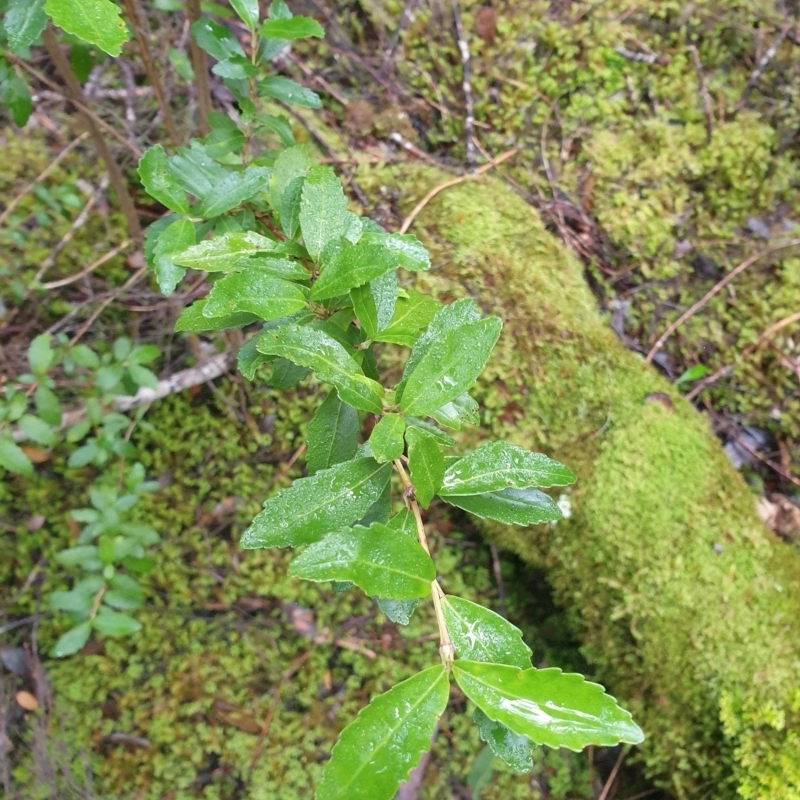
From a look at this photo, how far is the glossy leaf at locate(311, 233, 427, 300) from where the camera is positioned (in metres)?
0.80

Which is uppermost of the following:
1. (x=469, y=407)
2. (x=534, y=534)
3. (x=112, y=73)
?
(x=469, y=407)

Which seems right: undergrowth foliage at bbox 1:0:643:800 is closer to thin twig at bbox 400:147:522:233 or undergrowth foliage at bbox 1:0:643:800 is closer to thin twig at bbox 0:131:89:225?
thin twig at bbox 400:147:522:233

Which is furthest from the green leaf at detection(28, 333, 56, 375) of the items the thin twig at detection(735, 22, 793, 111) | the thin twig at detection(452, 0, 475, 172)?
A: the thin twig at detection(735, 22, 793, 111)

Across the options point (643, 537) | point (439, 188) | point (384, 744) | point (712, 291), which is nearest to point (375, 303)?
point (384, 744)

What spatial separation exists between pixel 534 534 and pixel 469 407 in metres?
1.18

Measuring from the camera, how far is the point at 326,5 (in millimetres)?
2633

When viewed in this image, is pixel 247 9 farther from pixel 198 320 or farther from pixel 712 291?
pixel 712 291

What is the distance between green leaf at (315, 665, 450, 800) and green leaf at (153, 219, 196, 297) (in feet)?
2.36

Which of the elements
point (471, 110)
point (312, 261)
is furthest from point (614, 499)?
point (471, 110)

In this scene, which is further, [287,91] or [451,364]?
[287,91]

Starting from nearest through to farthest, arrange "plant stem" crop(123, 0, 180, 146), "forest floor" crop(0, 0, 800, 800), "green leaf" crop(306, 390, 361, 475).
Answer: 1. "green leaf" crop(306, 390, 361, 475)
2. "plant stem" crop(123, 0, 180, 146)
3. "forest floor" crop(0, 0, 800, 800)

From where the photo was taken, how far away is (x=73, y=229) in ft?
6.74

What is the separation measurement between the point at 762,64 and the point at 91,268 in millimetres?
3466

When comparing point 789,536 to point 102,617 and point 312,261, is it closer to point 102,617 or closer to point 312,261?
point 312,261
